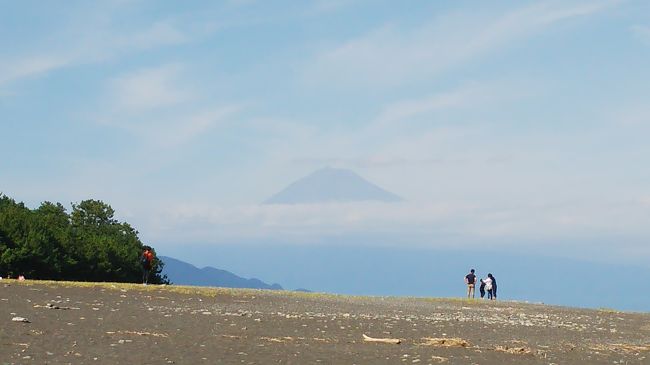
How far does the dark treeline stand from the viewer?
224ft

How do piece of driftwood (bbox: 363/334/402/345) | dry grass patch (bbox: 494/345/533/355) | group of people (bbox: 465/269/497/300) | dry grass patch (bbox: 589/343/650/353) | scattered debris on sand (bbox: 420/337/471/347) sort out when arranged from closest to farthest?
1. dry grass patch (bbox: 494/345/533/355)
2. piece of driftwood (bbox: 363/334/402/345)
3. scattered debris on sand (bbox: 420/337/471/347)
4. dry grass patch (bbox: 589/343/650/353)
5. group of people (bbox: 465/269/497/300)

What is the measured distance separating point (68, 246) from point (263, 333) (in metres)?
58.9

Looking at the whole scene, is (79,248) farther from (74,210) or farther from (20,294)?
(20,294)

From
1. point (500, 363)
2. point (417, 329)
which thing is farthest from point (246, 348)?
point (417, 329)

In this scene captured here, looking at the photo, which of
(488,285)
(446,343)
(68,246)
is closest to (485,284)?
(488,285)

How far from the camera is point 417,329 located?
29188 mm

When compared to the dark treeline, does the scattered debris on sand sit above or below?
below

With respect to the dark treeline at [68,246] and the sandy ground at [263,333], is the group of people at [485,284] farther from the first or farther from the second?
the dark treeline at [68,246]

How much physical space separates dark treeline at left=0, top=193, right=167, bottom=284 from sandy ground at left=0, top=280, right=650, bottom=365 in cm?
3022

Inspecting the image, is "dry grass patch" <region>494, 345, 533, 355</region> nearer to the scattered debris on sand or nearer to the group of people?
the scattered debris on sand

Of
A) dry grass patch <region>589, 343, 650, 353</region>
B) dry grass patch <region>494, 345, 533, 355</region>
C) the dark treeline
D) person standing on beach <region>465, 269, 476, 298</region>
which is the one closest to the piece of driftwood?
dry grass patch <region>494, 345, 533, 355</region>

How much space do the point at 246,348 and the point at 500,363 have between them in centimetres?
659

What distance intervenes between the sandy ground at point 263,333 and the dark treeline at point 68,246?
3022 cm

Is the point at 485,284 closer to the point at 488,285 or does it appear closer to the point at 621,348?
the point at 488,285
